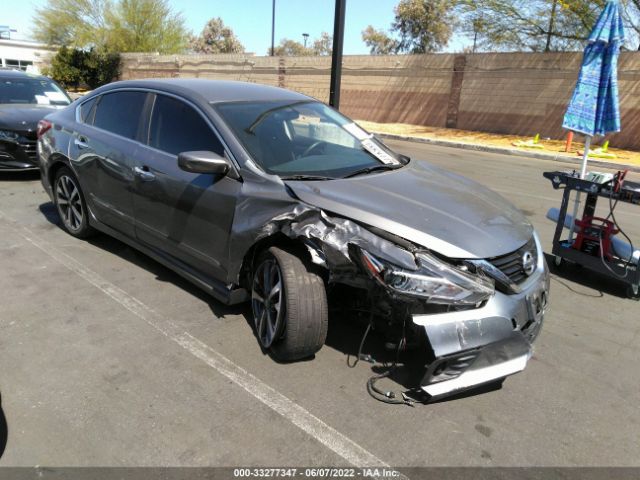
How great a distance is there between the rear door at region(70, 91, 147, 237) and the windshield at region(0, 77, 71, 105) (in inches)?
188

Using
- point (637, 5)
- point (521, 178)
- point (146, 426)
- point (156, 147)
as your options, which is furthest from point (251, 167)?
point (637, 5)

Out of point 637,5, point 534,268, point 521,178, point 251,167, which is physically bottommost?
point 521,178

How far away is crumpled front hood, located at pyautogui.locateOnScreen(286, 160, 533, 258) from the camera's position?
2.83 m

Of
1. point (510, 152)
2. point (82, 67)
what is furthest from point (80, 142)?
point (82, 67)

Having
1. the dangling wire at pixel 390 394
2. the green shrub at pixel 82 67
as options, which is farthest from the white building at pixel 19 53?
the dangling wire at pixel 390 394

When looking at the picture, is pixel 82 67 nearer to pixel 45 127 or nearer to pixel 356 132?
pixel 45 127

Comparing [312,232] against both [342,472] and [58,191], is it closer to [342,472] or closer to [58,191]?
[342,472]

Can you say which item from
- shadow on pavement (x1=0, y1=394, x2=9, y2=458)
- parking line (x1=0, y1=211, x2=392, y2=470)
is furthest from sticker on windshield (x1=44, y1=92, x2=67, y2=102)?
shadow on pavement (x1=0, y1=394, x2=9, y2=458)

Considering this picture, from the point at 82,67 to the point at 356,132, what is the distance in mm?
44780

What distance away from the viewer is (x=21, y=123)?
765 cm

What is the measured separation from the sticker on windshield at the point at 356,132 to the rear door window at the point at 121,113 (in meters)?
1.74

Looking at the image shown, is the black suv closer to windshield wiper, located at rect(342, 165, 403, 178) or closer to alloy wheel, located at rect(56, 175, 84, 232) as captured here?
alloy wheel, located at rect(56, 175, 84, 232)

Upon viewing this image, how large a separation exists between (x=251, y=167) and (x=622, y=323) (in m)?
3.14

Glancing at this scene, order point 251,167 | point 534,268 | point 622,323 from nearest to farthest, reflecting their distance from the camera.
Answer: point 534,268
point 251,167
point 622,323
